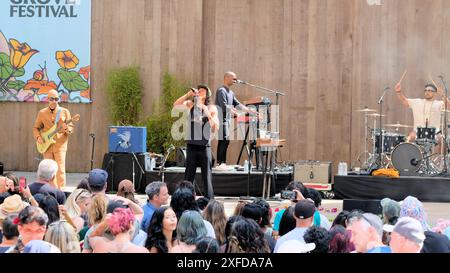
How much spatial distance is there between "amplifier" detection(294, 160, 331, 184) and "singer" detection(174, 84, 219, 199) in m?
3.13

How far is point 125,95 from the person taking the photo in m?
18.2

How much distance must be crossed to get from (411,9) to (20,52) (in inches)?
339

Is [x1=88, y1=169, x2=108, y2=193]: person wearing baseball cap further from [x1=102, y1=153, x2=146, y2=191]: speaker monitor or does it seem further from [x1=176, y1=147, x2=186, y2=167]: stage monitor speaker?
[x1=176, y1=147, x2=186, y2=167]: stage monitor speaker

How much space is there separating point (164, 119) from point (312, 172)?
4.27 metres

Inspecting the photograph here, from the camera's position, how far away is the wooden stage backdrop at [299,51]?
17.9 meters

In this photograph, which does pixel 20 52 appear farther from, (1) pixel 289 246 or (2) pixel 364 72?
(1) pixel 289 246

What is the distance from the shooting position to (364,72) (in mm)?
18109

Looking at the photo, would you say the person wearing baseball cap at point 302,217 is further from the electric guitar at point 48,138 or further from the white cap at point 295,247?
the electric guitar at point 48,138

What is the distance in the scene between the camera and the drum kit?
49.6ft

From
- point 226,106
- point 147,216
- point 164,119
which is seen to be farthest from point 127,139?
point 147,216

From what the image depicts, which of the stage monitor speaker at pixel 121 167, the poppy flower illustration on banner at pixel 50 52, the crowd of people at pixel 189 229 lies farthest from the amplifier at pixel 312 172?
the crowd of people at pixel 189 229

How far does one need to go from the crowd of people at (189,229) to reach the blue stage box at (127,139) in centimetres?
686

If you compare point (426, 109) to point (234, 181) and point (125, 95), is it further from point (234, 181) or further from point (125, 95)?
point (125, 95)

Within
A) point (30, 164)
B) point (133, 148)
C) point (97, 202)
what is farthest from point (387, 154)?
point (97, 202)
